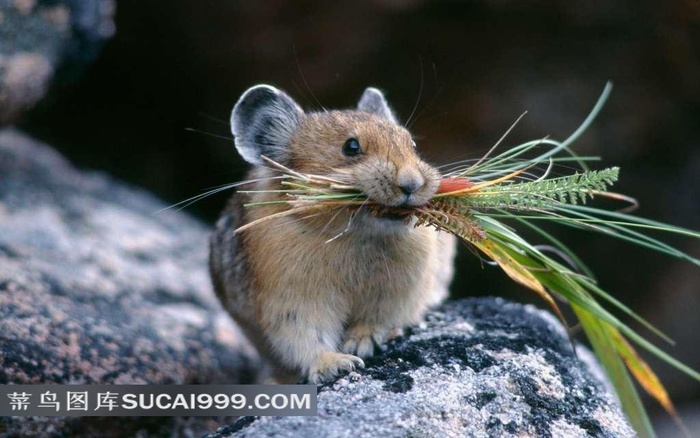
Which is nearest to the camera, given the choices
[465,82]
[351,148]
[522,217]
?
[522,217]

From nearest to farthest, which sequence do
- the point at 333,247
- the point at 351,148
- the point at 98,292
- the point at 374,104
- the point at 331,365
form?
1. the point at 331,365
2. the point at 333,247
3. the point at 351,148
4. the point at 374,104
5. the point at 98,292

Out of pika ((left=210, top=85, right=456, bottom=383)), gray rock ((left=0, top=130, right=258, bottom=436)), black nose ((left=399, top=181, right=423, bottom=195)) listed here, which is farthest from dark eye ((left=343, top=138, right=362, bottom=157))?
gray rock ((left=0, top=130, right=258, bottom=436))

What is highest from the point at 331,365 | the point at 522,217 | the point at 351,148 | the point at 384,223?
the point at 351,148

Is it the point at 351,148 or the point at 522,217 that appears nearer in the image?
the point at 522,217

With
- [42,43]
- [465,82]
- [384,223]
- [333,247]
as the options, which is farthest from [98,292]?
[465,82]

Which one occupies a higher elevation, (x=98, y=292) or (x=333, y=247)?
(x=333, y=247)

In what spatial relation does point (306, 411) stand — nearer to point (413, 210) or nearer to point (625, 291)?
point (413, 210)

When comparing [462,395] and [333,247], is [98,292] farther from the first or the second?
[462,395]

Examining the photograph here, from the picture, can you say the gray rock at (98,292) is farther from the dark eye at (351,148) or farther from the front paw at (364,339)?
the dark eye at (351,148)
